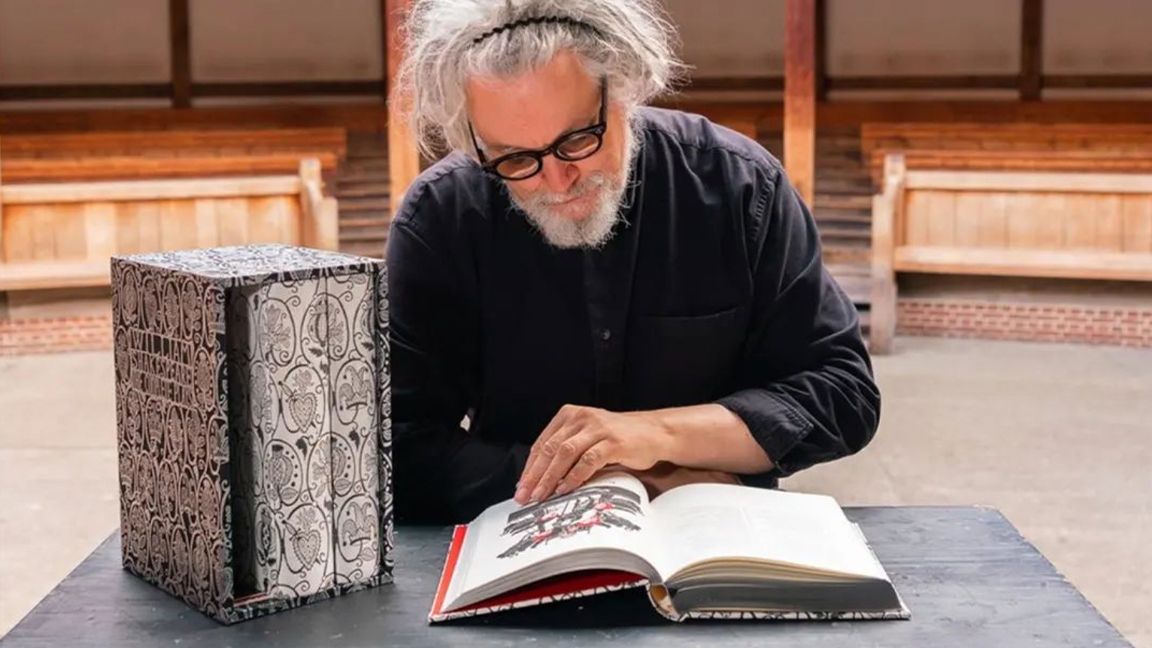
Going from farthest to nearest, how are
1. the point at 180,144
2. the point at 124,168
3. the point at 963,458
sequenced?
the point at 180,144 → the point at 124,168 → the point at 963,458

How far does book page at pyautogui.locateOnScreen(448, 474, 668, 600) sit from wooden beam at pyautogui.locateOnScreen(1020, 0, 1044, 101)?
10.7 metres

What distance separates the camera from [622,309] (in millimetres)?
2053

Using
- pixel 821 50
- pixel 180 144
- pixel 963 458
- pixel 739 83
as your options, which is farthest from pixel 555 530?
pixel 739 83

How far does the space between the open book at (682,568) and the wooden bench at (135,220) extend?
6.40m

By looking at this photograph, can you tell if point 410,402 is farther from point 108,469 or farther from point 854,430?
point 108,469

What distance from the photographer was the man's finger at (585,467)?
172cm

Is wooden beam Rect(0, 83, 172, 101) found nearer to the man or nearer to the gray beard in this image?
the man

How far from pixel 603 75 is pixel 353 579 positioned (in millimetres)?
648

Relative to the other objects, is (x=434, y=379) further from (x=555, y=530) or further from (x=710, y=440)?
(x=555, y=530)

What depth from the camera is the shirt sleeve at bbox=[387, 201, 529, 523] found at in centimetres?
196

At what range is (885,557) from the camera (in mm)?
1701

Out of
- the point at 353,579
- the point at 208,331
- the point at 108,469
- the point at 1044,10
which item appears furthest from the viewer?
the point at 1044,10

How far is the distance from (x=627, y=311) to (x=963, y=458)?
3.99 meters

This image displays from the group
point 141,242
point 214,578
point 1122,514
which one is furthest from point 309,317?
point 141,242
